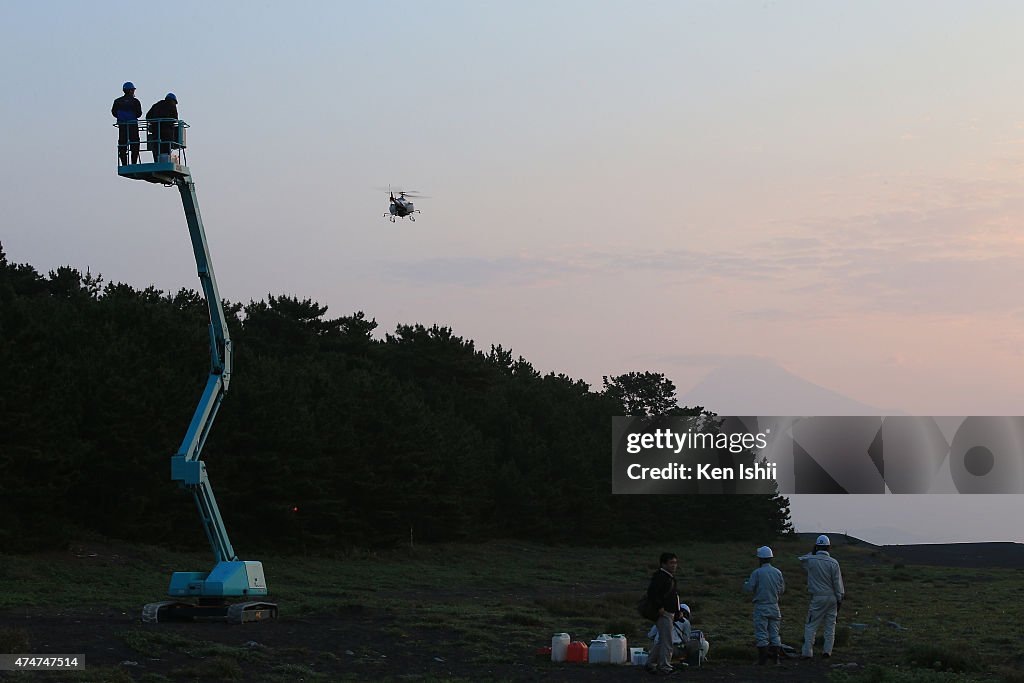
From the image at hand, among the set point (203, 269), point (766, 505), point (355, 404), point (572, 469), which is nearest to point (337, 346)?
point (572, 469)

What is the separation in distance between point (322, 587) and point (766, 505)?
234ft

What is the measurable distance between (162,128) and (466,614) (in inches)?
482

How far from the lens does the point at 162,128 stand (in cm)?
2456

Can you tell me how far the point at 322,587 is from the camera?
1710 inches

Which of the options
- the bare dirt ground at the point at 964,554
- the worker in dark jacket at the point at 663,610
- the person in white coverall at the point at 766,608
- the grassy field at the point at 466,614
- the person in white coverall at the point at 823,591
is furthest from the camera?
the bare dirt ground at the point at 964,554

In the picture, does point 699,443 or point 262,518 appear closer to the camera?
point 262,518

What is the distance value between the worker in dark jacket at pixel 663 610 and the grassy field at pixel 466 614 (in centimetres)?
71

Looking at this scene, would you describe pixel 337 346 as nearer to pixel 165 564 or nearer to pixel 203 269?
pixel 165 564

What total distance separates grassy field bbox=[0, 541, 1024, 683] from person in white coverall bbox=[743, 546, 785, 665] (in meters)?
0.56

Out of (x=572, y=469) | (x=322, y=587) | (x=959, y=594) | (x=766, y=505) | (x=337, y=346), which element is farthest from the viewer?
(x=766, y=505)

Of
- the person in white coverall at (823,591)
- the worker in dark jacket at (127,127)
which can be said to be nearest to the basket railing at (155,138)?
the worker in dark jacket at (127,127)

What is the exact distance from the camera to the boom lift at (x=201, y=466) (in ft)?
80.5

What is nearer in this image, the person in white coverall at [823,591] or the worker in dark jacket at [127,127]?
the person in white coverall at [823,591]

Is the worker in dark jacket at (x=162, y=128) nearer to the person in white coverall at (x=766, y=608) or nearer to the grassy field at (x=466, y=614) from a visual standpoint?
the grassy field at (x=466, y=614)
